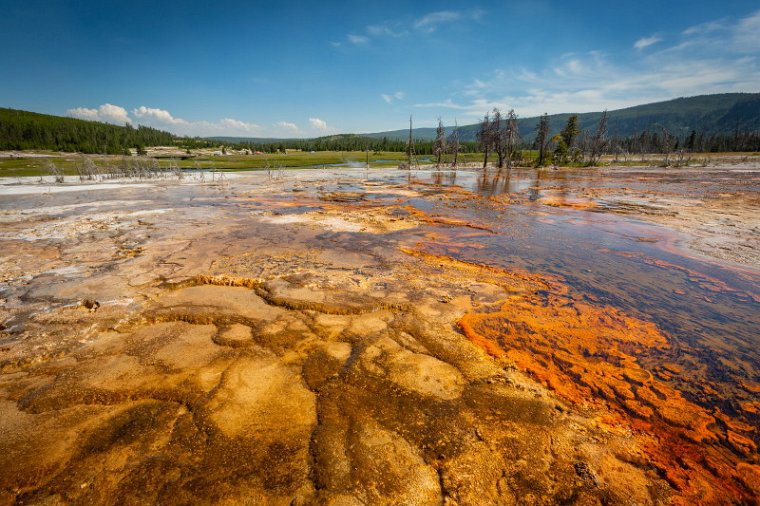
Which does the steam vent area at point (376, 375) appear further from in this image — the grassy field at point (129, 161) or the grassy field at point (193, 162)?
the grassy field at point (129, 161)

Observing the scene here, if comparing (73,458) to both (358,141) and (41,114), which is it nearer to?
(358,141)

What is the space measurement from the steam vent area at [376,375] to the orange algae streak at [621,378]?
2cm

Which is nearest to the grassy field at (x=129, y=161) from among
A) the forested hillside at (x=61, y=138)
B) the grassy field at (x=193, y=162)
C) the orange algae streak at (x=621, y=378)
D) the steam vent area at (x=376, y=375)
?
the grassy field at (x=193, y=162)

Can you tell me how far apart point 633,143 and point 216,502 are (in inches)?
4857

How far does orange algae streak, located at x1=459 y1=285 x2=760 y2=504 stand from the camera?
2594 mm

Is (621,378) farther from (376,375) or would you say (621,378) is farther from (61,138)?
(61,138)

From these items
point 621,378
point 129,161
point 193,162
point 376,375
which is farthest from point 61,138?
point 621,378

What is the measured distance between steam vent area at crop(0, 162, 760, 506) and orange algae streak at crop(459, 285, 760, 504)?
24 mm

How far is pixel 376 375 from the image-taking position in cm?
357

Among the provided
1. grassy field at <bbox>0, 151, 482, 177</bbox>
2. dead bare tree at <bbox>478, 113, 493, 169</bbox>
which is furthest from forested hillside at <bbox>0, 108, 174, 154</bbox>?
dead bare tree at <bbox>478, 113, 493, 169</bbox>

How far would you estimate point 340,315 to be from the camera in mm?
4934

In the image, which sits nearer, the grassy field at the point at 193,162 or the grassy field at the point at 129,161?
the grassy field at the point at 129,161

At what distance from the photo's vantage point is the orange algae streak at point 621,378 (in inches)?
102

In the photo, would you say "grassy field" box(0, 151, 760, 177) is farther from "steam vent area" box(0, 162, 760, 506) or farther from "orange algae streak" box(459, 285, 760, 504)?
"orange algae streak" box(459, 285, 760, 504)
